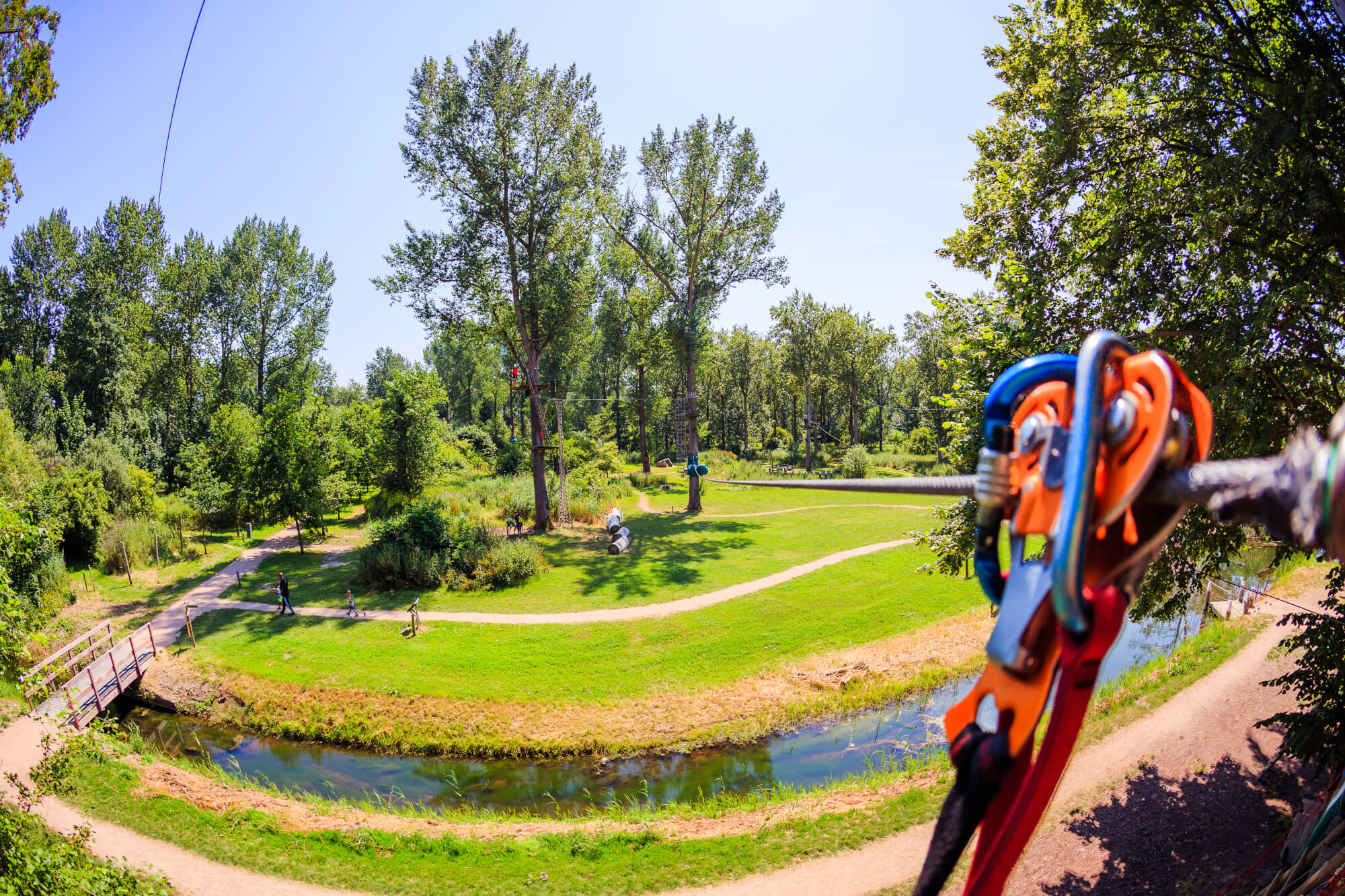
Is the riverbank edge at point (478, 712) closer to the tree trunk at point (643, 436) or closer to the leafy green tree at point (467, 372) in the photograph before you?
the tree trunk at point (643, 436)

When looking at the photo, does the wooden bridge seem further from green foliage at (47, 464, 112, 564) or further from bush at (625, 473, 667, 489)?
bush at (625, 473, 667, 489)

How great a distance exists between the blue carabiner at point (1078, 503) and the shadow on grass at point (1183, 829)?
947cm

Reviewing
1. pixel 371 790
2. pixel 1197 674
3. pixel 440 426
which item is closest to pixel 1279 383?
pixel 1197 674

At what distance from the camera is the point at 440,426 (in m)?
31.8

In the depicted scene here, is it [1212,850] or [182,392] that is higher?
[182,392]

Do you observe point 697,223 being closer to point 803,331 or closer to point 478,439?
point 803,331

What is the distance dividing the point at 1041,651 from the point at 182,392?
6145 centimetres

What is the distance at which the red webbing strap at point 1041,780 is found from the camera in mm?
2312

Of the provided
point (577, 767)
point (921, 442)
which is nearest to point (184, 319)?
point (577, 767)

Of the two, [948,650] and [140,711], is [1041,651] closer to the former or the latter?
[948,650]

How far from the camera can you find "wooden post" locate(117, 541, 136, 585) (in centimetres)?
2488

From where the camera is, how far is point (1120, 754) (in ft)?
38.3

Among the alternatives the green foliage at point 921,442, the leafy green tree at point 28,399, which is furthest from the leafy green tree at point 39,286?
the green foliage at point 921,442

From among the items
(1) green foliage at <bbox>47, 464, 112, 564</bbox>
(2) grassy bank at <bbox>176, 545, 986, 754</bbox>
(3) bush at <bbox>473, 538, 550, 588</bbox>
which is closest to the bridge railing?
(2) grassy bank at <bbox>176, 545, 986, 754</bbox>
